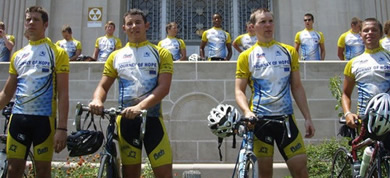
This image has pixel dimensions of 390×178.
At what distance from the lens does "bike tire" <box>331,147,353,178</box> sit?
214 inches

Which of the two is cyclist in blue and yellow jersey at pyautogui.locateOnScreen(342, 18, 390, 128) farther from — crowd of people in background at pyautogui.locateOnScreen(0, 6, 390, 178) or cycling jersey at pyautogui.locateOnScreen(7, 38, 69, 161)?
cycling jersey at pyautogui.locateOnScreen(7, 38, 69, 161)

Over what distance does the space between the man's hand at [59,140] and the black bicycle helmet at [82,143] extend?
424mm

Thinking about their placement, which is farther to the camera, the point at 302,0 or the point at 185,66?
the point at 302,0

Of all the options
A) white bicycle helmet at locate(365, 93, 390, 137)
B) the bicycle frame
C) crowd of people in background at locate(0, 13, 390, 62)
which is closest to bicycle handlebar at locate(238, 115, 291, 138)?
the bicycle frame

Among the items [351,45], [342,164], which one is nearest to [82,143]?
[342,164]

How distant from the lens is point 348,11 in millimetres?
12516

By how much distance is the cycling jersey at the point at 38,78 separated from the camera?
174 inches

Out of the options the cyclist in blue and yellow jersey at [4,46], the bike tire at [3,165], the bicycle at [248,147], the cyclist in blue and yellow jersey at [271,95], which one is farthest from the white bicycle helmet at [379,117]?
Result: the cyclist in blue and yellow jersey at [4,46]

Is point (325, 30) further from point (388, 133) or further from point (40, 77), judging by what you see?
point (40, 77)

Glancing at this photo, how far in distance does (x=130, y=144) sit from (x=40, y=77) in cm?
124

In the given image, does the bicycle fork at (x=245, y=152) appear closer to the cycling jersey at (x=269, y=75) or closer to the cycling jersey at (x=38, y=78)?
the cycling jersey at (x=269, y=75)

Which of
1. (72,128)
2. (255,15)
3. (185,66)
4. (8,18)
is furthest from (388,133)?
(8,18)

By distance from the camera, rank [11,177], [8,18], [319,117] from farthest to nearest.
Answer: [8,18]
[319,117]
[11,177]

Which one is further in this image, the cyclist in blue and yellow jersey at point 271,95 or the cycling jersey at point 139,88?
the cyclist in blue and yellow jersey at point 271,95
